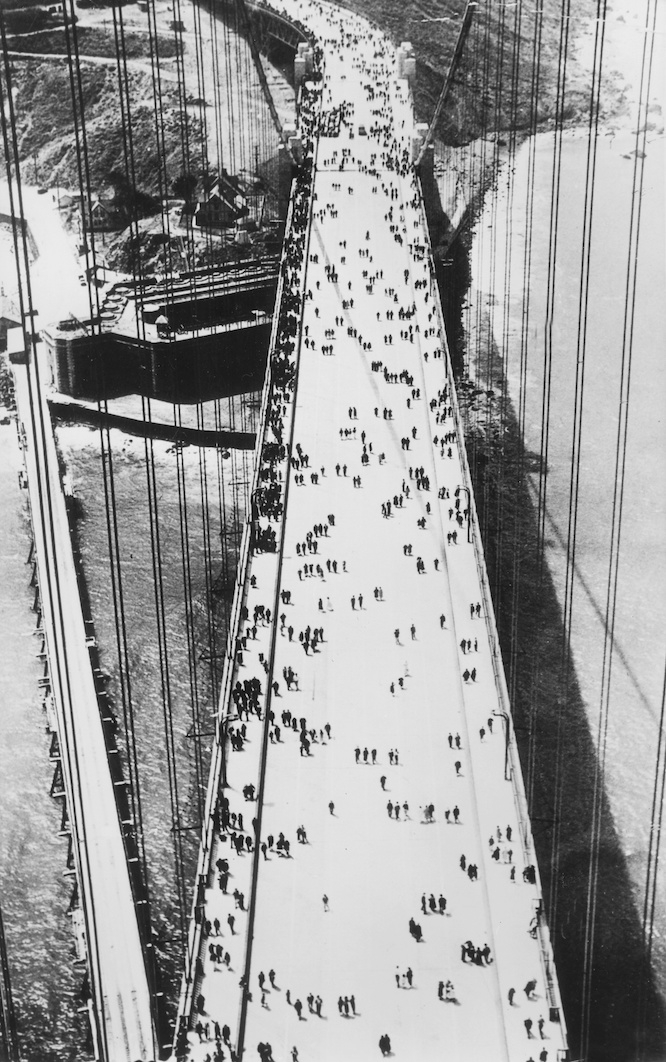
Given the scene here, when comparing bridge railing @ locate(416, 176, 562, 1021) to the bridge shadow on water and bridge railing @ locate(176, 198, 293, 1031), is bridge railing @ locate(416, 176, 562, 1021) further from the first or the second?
bridge railing @ locate(176, 198, 293, 1031)

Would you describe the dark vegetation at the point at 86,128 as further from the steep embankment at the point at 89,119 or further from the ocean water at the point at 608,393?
the ocean water at the point at 608,393

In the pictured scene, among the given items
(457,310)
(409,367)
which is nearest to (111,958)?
(409,367)

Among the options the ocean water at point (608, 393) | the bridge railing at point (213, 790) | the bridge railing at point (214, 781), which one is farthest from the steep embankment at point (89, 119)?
the bridge railing at point (213, 790)

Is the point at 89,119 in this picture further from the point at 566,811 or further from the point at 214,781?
the point at 214,781

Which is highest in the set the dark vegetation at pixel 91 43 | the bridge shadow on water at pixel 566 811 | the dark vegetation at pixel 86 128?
the dark vegetation at pixel 91 43

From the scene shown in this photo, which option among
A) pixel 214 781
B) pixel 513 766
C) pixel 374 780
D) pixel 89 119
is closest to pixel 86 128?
pixel 89 119

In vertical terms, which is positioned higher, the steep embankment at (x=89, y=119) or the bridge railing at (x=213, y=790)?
the steep embankment at (x=89, y=119)
